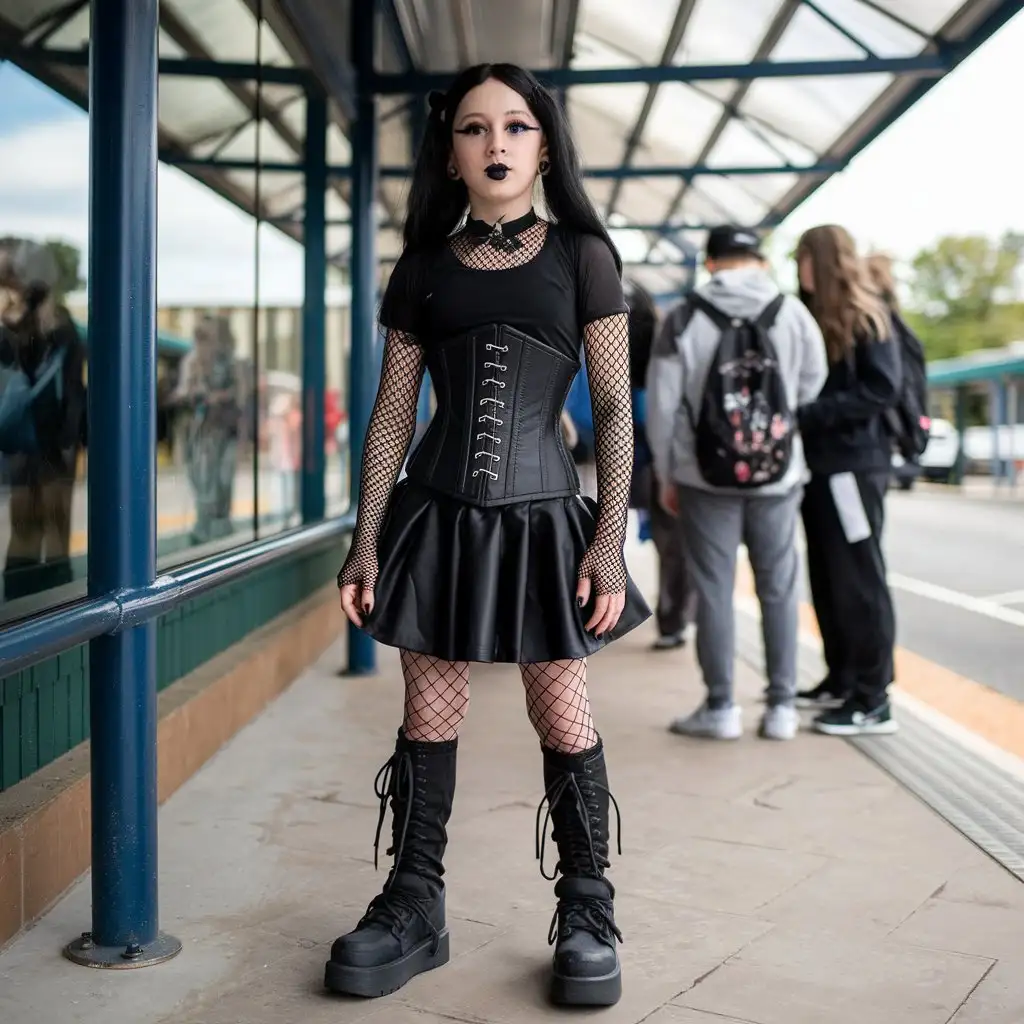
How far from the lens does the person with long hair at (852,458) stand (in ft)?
16.1

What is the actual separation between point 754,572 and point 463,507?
256 cm

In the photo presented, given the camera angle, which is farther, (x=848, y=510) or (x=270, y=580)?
(x=270, y=580)

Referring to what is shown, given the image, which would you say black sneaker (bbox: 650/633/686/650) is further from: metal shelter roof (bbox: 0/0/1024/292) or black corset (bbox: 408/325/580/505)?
black corset (bbox: 408/325/580/505)

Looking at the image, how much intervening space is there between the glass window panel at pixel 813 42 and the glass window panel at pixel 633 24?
59cm

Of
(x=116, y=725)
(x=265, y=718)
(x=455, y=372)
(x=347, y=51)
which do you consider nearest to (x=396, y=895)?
(x=116, y=725)

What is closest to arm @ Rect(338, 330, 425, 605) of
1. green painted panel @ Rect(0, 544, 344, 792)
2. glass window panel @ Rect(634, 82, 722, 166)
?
green painted panel @ Rect(0, 544, 344, 792)

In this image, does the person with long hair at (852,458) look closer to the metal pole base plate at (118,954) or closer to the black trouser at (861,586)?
the black trouser at (861,586)

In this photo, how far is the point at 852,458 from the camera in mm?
4980

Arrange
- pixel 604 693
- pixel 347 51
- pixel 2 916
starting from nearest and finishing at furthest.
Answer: pixel 2 916 < pixel 604 693 < pixel 347 51

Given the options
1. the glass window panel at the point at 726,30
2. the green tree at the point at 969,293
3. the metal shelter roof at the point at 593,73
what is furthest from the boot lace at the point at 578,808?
the green tree at the point at 969,293

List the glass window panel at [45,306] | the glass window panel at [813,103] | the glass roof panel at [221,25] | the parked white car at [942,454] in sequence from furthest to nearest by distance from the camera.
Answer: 1. the parked white car at [942,454]
2. the glass window panel at [813,103]
3. the glass roof panel at [221,25]
4. the glass window panel at [45,306]

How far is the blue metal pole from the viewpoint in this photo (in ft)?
21.1

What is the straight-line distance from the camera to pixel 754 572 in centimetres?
495

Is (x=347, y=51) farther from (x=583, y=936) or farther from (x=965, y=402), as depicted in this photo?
(x=965, y=402)
